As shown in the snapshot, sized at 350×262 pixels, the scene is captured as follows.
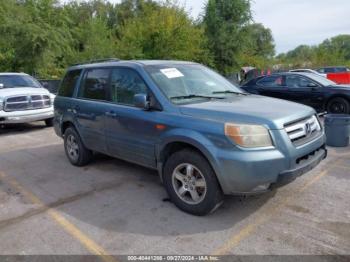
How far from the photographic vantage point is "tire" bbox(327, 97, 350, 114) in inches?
380

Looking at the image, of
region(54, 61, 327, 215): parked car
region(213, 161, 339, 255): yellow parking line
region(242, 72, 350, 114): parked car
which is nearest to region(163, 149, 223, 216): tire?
region(54, 61, 327, 215): parked car

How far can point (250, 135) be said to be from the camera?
3.33 metres

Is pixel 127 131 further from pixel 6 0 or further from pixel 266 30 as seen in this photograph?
pixel 266 30

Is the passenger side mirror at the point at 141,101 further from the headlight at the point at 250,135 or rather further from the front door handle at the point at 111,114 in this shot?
the headlight at the point at 250,135

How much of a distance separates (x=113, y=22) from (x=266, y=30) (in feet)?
126

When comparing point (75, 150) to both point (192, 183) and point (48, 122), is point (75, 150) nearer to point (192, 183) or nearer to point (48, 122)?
point (192, 183)

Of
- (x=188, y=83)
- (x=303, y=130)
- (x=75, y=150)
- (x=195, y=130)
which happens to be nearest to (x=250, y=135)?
(x=195, y=130)

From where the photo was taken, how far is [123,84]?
468 cm

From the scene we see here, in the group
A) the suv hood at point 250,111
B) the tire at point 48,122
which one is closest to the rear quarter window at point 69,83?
the suv hood at point 250,111

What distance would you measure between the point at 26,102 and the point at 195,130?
7.45 m

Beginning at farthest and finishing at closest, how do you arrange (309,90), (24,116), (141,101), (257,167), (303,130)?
(309,90)
(24,116)
(141,101)
(303,130)
(257,167)

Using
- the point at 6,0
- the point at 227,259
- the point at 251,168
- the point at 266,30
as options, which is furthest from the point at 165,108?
the point at 266,30

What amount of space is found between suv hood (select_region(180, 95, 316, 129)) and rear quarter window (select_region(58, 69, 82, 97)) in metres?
2.72

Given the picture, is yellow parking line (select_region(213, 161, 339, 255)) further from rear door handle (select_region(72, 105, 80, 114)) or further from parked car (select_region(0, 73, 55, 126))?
parked car (select_region(0, 73, 55, 126))
